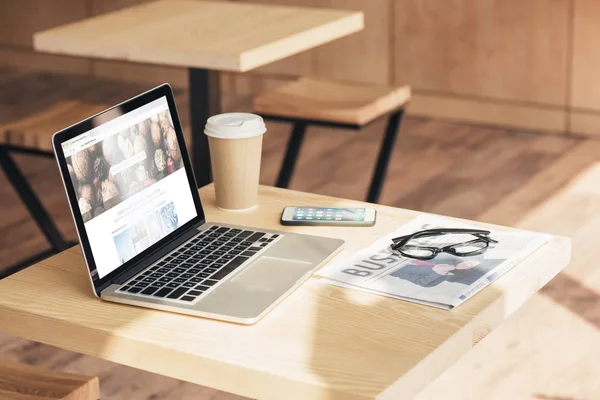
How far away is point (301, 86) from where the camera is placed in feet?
11.3

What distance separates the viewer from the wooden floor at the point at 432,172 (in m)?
3.69

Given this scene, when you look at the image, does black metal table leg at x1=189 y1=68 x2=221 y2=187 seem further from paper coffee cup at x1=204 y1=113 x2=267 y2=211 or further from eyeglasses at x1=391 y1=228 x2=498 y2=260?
eyeglasses at x1=391 y1=228 x2=498 y2=260

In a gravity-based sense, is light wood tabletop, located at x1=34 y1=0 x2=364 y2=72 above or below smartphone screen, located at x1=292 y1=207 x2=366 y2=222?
above

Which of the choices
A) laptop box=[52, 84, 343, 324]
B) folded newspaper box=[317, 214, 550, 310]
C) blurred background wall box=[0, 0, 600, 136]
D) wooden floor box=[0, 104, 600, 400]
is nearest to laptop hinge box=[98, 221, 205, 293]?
laptop box=[52, 84, 343, 324]

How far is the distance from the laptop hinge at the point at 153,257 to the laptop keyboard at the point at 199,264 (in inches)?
0.4

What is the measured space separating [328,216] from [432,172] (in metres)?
2.47

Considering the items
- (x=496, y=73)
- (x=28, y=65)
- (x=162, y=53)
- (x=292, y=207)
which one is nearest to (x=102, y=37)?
(x=162, y=53)

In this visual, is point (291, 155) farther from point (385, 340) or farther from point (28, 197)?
point (385, 340)

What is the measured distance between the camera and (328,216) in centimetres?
171

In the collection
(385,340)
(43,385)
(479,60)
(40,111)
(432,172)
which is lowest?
(432,172)

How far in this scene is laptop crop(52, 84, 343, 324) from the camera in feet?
4.57

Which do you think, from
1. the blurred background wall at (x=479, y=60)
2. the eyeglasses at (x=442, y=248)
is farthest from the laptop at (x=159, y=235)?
the blurred background wall at (x=479, y=60)

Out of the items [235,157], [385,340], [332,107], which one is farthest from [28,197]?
[385,340]

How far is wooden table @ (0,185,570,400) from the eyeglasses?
2.9 inches
